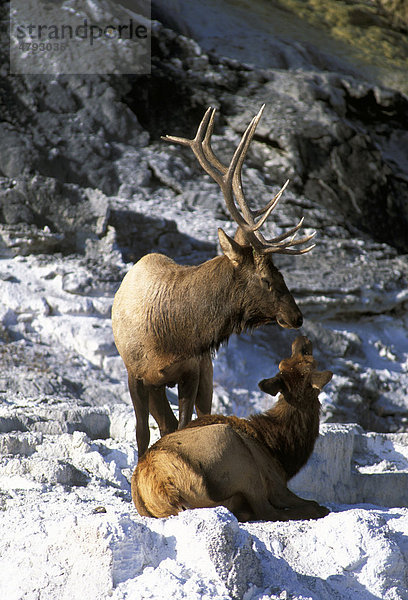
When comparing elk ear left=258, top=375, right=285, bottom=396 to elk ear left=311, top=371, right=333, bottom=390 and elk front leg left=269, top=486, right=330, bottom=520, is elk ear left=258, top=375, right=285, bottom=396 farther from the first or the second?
elk front leg left=269, top=486, right=330, bottom=520

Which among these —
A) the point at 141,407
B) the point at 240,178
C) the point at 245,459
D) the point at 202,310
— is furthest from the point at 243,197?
the point at 245,459

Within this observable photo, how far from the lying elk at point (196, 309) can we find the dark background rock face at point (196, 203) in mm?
4782

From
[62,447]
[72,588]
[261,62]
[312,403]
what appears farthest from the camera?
[261,62]

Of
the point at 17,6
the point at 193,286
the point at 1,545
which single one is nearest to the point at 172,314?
the point at 193,286

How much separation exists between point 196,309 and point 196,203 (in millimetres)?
8420

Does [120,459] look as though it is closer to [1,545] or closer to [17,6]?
[1,545]

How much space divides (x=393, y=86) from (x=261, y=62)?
10.4ft

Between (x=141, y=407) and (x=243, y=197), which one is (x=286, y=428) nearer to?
(x=141, y=407)

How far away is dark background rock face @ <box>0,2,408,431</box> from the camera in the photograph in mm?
11633

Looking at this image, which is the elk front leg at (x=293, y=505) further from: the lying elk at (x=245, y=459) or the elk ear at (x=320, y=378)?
the elk ear at (x=320, y=378)

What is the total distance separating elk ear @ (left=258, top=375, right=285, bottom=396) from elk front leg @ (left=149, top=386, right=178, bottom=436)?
1.07 m

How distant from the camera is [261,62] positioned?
638 inches

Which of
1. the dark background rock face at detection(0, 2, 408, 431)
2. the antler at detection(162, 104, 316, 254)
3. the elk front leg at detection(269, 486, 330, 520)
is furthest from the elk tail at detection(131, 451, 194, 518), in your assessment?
the dark background rock face at detection(0, 2, 408, 431)

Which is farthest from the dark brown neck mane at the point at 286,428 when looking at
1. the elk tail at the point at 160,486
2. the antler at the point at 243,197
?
the antler at the point at 243,197
